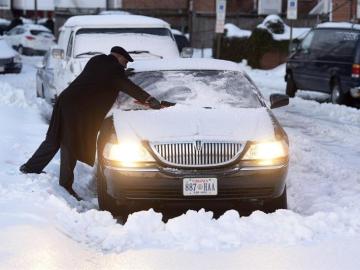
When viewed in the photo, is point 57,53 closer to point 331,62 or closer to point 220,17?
point 331,62

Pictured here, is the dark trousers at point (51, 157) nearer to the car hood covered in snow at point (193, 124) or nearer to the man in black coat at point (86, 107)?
the man in black coat at point (86, 107)

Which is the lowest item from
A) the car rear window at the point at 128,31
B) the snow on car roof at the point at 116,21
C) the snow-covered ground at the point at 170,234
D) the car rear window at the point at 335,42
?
the car rear window at the point at 335,42

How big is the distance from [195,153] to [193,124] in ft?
1.26

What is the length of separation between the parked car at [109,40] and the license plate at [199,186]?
637cm

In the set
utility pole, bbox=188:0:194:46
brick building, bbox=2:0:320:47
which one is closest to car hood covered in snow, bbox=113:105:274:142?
brick building, bbox=2:0:320:47

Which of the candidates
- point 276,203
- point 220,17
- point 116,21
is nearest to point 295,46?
point 220,17

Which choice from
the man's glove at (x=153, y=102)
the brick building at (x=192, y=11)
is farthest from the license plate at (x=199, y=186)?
the brick building at (x=192, y=11)

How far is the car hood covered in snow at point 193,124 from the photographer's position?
6.92 meters

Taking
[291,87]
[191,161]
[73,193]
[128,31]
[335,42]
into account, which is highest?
[191,161]

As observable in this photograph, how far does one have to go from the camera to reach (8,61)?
25500 millimetres

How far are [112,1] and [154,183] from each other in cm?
3899

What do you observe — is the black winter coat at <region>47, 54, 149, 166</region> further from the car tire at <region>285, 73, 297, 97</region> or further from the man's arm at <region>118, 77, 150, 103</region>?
the car tire at <region>285, 73, 297, 97</region>

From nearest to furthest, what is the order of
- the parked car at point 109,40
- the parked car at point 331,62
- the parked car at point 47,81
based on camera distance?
the parked car at point 109,40 → the parked car at point 47,81 → the parked car at point 331,62

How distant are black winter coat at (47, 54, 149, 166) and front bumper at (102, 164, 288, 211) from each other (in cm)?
107
